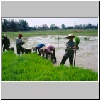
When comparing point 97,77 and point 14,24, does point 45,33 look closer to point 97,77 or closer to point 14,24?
point 14,24

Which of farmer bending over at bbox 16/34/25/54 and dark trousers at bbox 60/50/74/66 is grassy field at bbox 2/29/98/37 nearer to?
farmer bending over at bbox 16/34/25/54

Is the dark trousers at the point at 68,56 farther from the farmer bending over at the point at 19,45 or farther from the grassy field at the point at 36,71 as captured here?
the farmer bending over at the point at 19,45

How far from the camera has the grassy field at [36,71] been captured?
924cm

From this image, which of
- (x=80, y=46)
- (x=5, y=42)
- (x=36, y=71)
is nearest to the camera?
(x=36, y=71)

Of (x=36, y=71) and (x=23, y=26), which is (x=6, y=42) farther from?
(x=36, y=71)

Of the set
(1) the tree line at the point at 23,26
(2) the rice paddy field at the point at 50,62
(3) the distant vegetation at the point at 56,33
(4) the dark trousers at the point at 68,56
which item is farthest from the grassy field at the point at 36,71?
(1) the tree line at the point at 23,26

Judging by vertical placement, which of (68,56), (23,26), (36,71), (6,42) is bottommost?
(36,71)

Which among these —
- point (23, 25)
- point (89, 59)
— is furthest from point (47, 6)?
point (89, 59)

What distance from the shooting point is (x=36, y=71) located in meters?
9.52

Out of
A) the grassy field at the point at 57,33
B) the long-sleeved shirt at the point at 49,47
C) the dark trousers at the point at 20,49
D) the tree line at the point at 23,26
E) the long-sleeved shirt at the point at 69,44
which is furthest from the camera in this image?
the dark trousers at the point at 20,49

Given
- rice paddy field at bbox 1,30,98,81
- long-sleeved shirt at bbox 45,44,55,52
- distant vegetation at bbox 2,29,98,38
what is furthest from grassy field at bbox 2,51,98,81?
distant vegetation at bbox 2,29,98,38

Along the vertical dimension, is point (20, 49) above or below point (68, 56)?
above

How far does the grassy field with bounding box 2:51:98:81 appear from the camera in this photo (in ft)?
30.3

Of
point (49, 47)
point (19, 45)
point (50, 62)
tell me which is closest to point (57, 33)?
point (49, 47)
